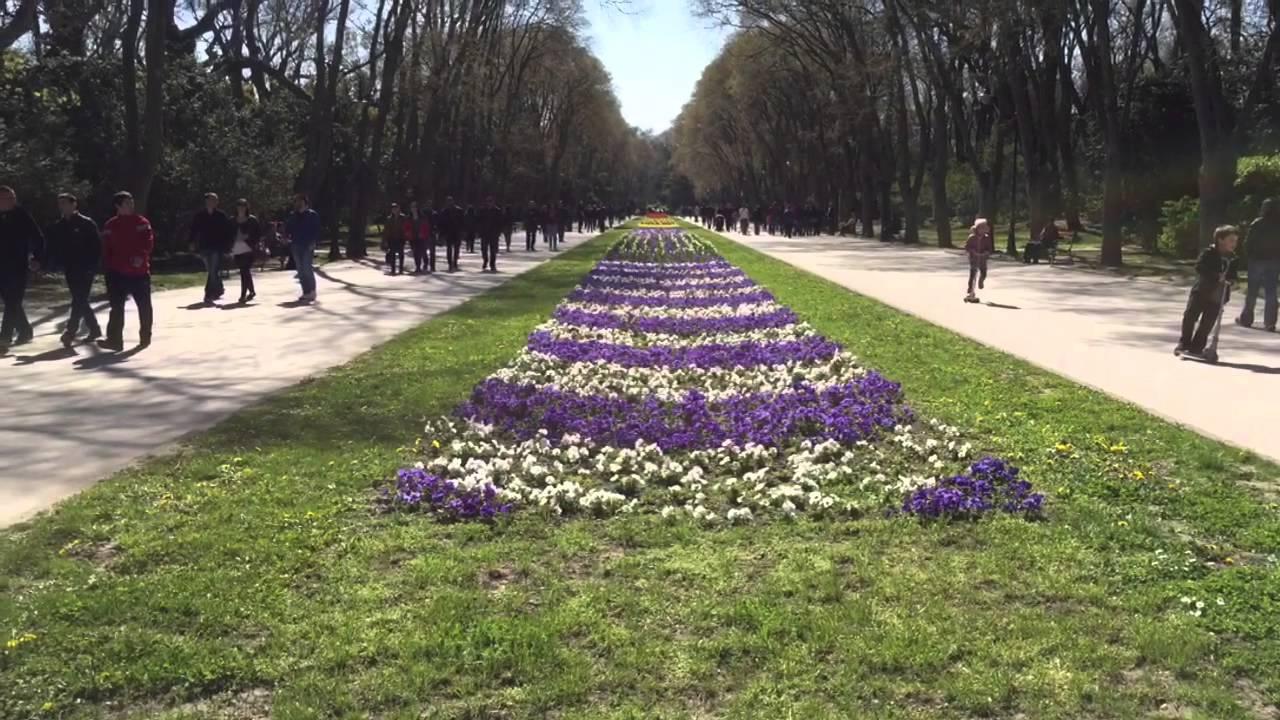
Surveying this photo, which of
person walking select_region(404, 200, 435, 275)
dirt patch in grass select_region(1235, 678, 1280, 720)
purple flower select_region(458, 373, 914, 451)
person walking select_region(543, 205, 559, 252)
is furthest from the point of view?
person walking select_region(543, 205, 559, 252)

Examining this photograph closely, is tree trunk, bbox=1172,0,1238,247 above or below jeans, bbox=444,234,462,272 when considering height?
above

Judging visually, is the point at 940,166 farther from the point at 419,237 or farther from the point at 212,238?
the point at 212,238

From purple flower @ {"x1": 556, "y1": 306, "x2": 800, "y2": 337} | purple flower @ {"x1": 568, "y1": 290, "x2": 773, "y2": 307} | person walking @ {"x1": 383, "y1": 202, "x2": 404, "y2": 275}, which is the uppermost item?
person walking @ {"x1": 383, "y1": 202, "x2": 404, "y2": 275}

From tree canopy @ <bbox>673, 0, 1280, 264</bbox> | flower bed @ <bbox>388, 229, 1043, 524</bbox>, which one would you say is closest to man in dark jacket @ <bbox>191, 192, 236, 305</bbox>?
flower bed @ <bbox>388, 229, 1043, 524</bbox>

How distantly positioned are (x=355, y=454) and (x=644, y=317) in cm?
990

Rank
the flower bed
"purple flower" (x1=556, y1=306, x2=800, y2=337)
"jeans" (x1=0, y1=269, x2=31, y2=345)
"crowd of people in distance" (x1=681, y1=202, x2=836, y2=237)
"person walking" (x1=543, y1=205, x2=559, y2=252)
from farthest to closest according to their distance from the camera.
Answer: "crowd of people in distance" (x1=681, y1=202, x2=836, y2=237) → "person walking" (x1=543, y1=205, x2=559, y2=252) → "purple flower" (x1=556, y1=306, x2=800, y2=337) → "jeans" (x1=0, y1=269, x2=31, y2=345) → the flower bed

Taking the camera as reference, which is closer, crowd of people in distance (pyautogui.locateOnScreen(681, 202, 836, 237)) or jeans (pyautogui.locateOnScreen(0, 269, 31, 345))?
jeans (pyautogui.locateOnScreen(0, 269, 31, 345))

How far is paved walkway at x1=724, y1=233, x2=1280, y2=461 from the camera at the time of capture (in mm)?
9242

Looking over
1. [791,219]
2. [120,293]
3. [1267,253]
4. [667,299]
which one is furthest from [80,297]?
[791,219]

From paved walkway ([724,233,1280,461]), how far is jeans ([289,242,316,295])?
10.5 m

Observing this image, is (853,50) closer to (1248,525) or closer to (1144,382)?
(1144,382)

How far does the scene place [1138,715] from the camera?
3693 millimetres

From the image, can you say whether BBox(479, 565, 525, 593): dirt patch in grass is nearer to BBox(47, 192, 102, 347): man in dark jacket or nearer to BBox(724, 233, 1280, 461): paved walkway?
BBox(724, 233, 1280, 461): paved walkway

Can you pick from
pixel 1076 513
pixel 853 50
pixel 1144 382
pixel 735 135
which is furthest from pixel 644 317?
pixel 735 135
